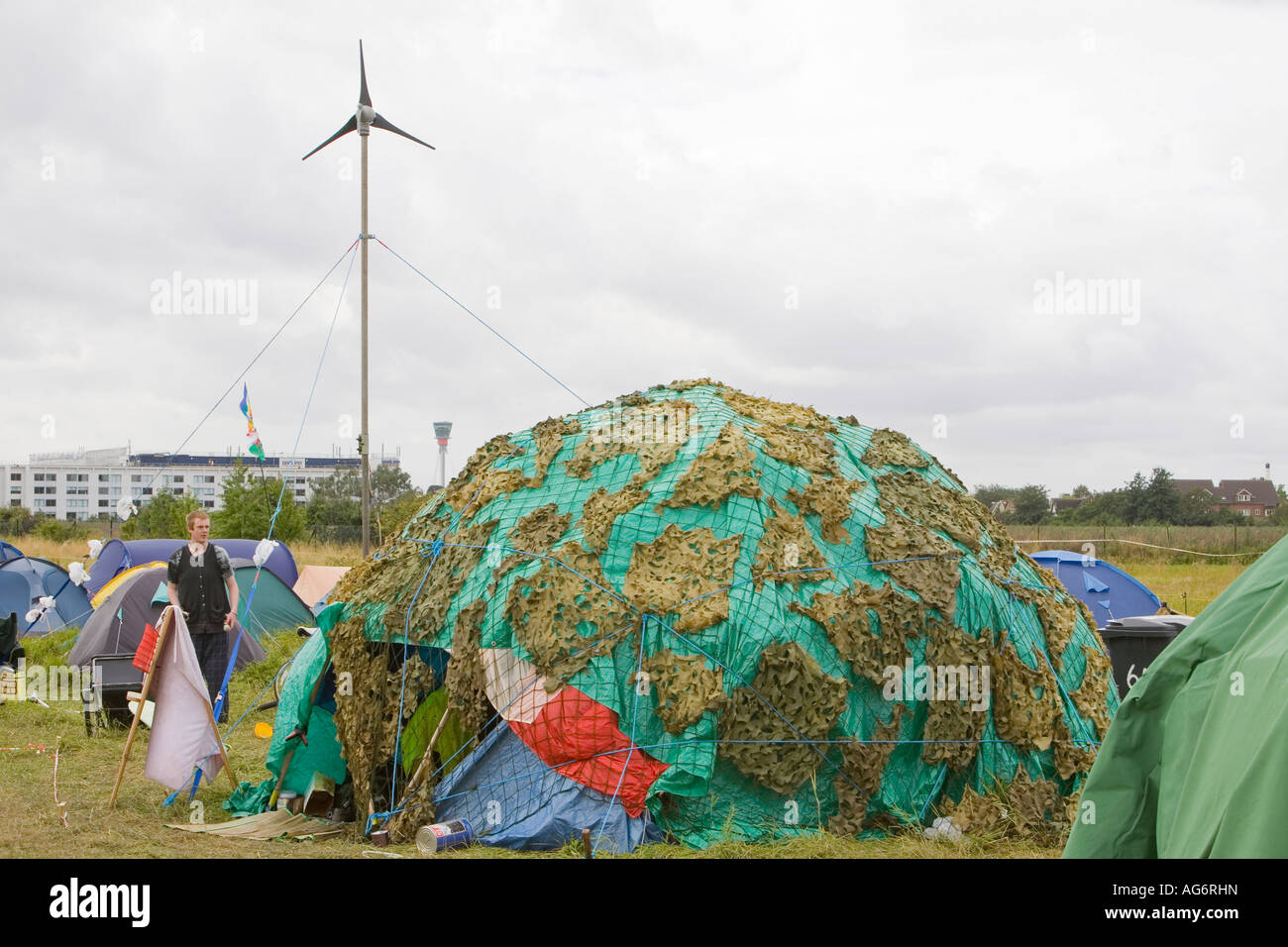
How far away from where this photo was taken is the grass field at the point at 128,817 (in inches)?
250

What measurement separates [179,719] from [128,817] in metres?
0.66

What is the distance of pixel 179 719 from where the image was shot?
→ 25.2 feet

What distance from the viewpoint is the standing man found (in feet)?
29.4

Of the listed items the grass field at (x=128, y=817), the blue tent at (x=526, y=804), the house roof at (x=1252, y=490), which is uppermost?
the house roof at (x=1252, y=490)

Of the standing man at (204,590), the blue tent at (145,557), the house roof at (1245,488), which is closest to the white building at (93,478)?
the house roof at (1245,488)

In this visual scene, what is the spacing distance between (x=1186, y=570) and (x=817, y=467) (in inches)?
817

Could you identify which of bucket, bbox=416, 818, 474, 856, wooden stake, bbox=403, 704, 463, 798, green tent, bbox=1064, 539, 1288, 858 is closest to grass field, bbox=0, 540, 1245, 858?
bucket, bbox=416, 818, 474, 856

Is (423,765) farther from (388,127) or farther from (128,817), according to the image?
(388,127)

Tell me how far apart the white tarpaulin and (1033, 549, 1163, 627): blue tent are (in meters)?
9.84

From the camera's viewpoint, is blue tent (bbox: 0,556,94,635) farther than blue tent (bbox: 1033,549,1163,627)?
Yes

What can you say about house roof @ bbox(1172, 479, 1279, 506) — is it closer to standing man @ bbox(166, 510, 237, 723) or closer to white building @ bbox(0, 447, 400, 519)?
standing man @ bbox(166, 510, 237, 723)

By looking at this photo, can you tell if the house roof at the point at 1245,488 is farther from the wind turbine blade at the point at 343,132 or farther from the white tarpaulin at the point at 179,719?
the white tarpaulin at the point at 179,719

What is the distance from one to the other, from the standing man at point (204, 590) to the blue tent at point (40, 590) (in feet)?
34.0

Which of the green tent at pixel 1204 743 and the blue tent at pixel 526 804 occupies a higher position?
the green tent at pixel 1204 743
